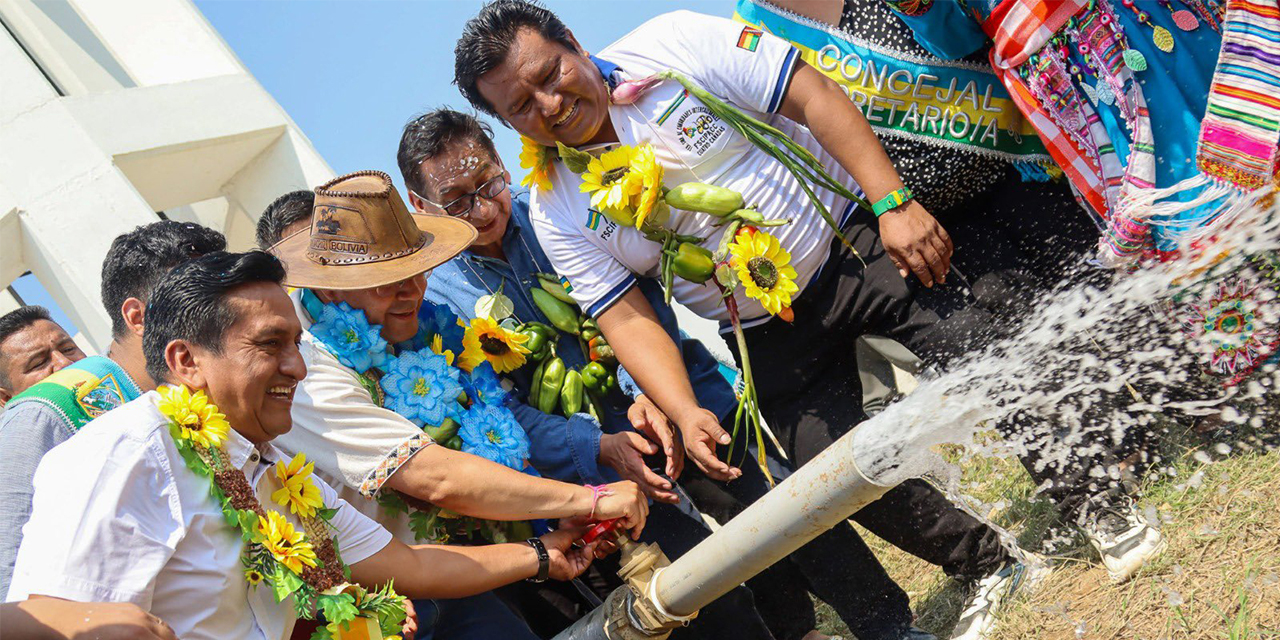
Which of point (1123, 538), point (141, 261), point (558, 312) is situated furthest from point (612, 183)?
point (1123, 538)

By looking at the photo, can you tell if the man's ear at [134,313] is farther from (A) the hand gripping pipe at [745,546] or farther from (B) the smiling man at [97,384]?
(A) the hand gripping pipe at [745,546]

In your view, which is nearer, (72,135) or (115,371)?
(115,371)

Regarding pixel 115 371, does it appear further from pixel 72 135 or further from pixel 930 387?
pixel 72 135

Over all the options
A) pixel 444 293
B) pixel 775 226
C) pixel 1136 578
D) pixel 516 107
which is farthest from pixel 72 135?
pixel 1136 578

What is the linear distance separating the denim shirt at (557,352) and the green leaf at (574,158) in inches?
19.2

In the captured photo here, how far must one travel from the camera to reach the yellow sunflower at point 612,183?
3564mm

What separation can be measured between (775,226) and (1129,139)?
1077 mm

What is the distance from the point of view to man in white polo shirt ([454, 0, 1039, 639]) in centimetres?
352

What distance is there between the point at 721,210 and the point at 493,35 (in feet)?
3.09

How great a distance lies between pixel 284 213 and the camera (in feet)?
12.9

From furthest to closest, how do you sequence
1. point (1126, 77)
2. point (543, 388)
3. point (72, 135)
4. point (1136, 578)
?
point (72, 135), point (543, 388), point (1136, 578), point (1126, 77)

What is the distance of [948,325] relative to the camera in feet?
11.6

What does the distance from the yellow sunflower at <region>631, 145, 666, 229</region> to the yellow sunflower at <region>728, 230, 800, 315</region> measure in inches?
11.6

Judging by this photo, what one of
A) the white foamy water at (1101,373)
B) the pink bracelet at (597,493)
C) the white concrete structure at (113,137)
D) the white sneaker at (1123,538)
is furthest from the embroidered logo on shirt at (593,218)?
the white concrete structure at (113,137)
